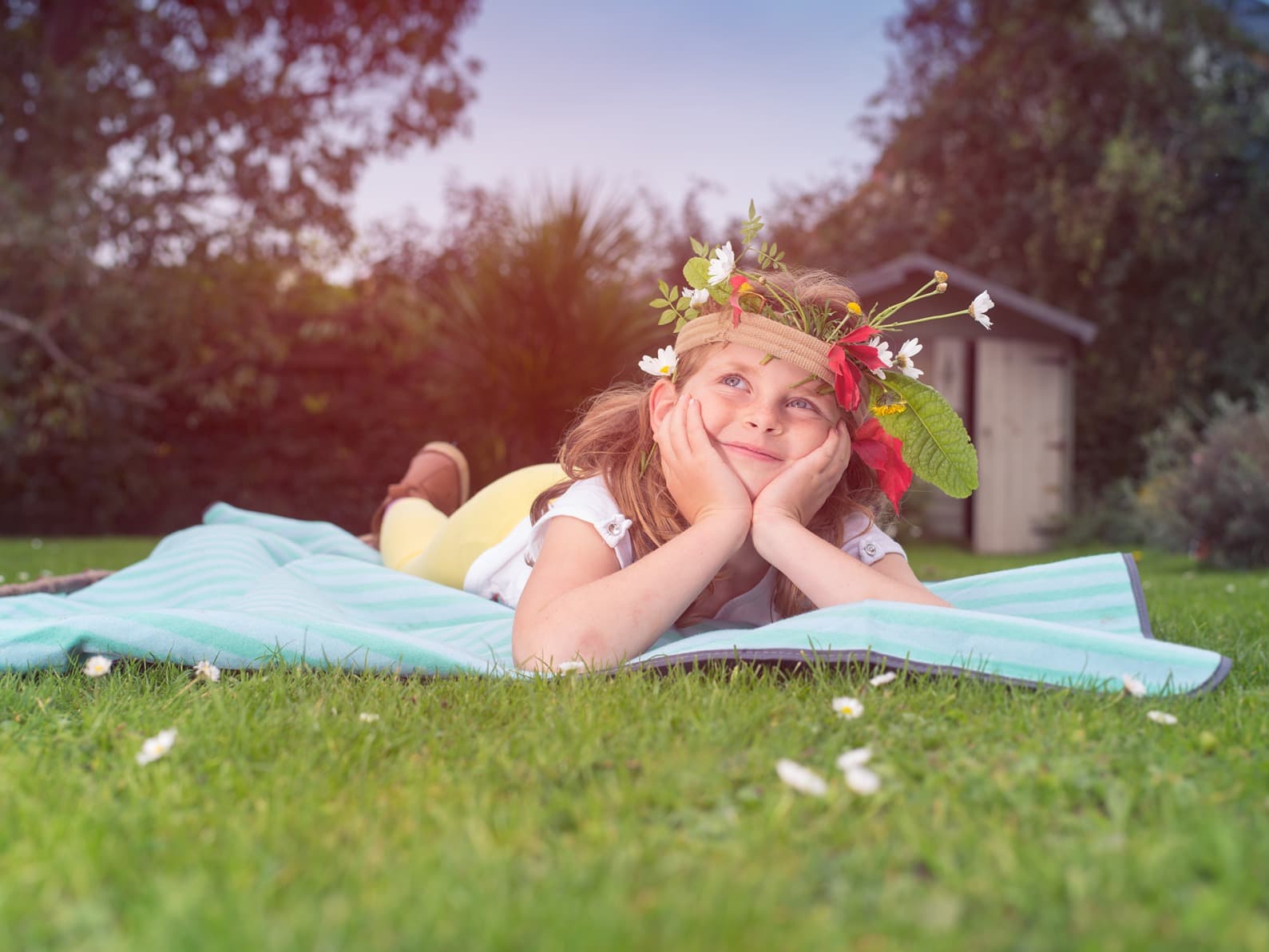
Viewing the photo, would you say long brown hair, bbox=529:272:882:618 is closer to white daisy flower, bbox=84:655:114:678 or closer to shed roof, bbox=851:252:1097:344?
white daisy flower, bbox=84:655:114:678

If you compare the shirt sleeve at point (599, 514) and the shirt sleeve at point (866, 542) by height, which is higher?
the shirt sleeve at point (599, 514)

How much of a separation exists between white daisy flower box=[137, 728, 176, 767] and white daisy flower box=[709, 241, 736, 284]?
1.52 m

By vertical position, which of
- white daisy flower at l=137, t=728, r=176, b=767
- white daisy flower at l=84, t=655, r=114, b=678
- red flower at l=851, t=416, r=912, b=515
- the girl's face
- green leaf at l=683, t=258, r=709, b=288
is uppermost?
green leaf at l=683, t=258, r=709, b=288

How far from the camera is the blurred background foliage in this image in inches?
323

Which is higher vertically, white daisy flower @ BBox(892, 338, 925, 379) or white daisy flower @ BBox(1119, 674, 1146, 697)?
white daisy flower @ BBox(892, 338, 925, 379)

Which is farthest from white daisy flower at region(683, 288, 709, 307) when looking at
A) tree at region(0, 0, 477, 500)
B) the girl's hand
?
tree at region(0, 0, 477, 500)

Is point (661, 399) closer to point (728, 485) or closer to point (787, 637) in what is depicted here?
point (728, 485)

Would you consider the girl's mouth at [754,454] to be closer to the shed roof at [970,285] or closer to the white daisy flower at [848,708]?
the white daisy flower at [848,708]

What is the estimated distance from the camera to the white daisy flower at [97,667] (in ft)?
7.16

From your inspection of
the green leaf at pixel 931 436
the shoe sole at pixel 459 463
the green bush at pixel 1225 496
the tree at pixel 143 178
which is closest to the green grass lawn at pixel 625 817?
the green leaf at pixel 931 436

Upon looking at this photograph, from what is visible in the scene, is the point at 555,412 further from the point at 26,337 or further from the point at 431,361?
the point at 26,337

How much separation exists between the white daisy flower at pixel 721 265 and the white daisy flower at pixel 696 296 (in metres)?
0.07

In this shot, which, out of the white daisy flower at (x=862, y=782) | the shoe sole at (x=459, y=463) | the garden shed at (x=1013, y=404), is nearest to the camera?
the white daisy flower at (x=862, y=782)

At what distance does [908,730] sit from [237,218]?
437 inches
